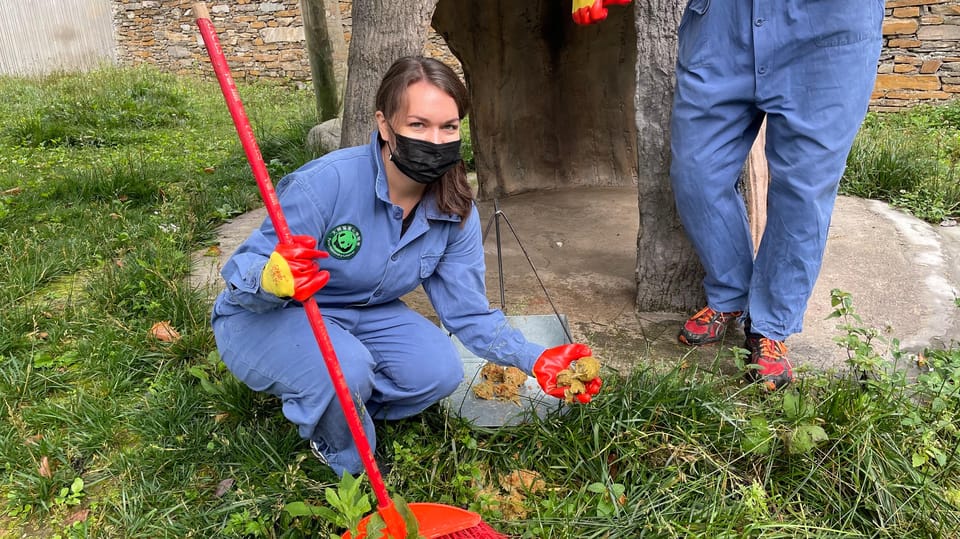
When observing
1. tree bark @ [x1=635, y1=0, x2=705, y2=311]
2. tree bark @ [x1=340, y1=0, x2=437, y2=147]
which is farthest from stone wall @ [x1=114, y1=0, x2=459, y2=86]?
tree bark @ [x1=635, y1=0, x2=705, y2=311]

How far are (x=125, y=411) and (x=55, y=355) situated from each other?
2.03 feet

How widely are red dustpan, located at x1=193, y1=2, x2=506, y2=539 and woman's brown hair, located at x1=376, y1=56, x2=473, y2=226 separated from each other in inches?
17.6

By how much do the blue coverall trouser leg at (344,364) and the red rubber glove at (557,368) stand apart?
1.01 ft

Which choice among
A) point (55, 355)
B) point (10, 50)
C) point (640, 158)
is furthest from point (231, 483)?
point (10, 50)

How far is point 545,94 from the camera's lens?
5055 millimetres

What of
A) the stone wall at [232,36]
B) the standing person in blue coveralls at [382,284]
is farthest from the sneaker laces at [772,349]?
the stone wall at [232,36]

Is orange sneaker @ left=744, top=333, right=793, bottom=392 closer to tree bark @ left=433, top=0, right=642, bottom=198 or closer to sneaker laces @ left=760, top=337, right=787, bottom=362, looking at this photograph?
sneaker laces @ left=760, top=337, right=787, bottom=362

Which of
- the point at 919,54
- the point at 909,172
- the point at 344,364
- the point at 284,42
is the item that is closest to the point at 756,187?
the point at 344,364

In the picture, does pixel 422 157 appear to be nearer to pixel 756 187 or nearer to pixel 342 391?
pixel 342 391

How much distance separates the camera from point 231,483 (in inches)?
83.3

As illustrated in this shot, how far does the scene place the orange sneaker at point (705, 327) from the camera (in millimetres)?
2838

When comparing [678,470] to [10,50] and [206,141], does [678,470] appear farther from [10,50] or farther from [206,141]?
[10,50]

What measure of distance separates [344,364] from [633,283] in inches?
74.4

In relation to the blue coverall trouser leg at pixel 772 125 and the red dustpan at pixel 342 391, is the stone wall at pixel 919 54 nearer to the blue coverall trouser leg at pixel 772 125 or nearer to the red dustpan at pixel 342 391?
the blue coverall trouser leg at pixel 772 125
